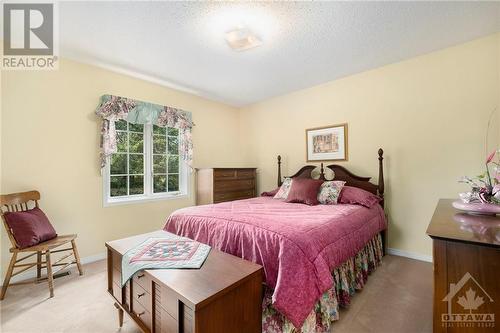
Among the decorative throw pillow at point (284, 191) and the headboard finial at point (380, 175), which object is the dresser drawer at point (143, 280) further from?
the headboard finial at point (380, 175)

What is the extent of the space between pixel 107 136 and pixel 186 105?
1.42 meters

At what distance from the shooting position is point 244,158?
4801mm

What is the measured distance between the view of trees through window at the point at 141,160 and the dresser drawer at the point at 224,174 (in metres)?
0.72

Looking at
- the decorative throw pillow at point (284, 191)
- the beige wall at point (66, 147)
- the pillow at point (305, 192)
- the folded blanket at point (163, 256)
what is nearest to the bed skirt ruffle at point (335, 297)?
the folded blanket at point (163, 256)

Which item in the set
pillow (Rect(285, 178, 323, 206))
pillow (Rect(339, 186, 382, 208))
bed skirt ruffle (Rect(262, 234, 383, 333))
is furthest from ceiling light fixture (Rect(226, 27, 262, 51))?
bed skirt ruffle (Rect(262, 234, 383, 333))

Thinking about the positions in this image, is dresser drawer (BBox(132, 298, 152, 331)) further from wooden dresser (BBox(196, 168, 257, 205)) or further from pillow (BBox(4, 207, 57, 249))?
wooden dresser (BBox(196, 168, 257, 205))

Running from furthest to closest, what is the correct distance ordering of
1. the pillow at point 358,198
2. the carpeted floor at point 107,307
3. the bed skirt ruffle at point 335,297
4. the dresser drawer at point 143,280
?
the pillow at point 358,198, the carpeted floor at point 107,307, the bed skirt ruffle at point 335,297, the dresser drawer at point 143,280

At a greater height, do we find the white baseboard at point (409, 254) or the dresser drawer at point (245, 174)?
the dresser drawer at point (245, 174)

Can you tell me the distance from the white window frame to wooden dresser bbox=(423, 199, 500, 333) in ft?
11.1

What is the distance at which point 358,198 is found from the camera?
268cm

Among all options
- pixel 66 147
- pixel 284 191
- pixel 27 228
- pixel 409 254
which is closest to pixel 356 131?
pixel 284 191

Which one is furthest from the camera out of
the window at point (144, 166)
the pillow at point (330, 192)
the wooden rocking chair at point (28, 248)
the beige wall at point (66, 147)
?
the window at point (144, 166)

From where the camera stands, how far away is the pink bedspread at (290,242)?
54.0 inches

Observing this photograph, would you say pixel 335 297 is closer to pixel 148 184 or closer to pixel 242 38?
pixel 242 38
